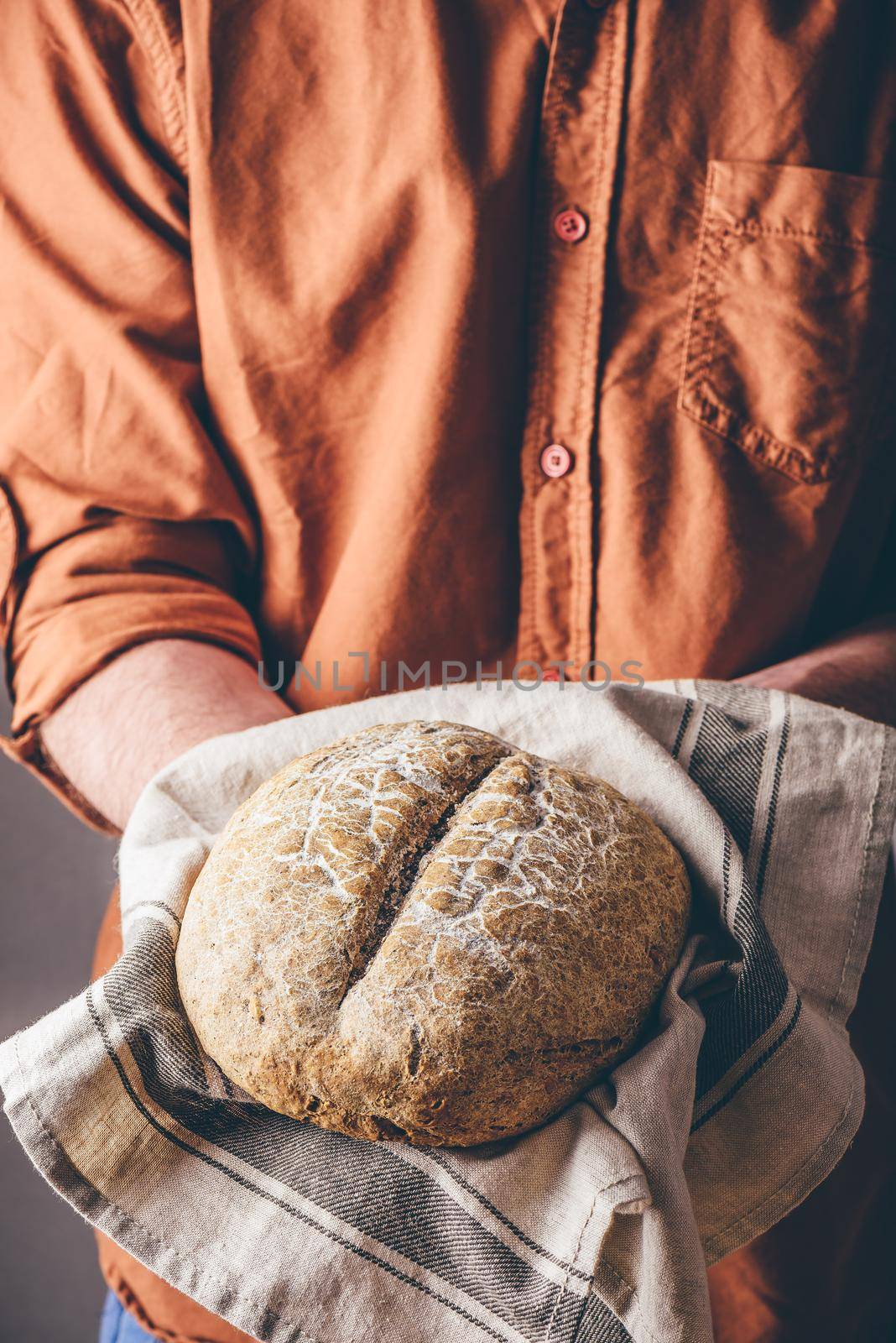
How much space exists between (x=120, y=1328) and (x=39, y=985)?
0.93 m

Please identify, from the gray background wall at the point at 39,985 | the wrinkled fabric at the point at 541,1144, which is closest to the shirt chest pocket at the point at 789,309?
the wrinkled fabric at the point at 541,1144

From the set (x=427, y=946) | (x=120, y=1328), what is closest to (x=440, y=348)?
(x=427, y=946)

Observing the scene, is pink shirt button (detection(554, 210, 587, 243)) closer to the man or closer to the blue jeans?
the man

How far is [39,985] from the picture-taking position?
1.91m

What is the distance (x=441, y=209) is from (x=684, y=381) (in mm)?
311

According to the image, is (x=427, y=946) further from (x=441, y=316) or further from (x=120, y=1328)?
(x=120, y=1328)

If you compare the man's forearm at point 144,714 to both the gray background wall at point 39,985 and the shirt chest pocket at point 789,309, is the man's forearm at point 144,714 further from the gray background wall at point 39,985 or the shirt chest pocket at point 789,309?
the gray background wall at point 39,985

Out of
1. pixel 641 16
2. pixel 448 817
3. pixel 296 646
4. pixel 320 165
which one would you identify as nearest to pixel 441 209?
pixel 320 165

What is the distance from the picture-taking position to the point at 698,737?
0.83m

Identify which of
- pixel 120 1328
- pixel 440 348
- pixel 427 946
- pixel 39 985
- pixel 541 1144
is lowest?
pixel 39 985

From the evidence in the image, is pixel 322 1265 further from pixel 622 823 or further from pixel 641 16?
pixel 641 16

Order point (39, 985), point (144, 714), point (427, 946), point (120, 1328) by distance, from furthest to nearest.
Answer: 1. point (39, 985)
2. point (120, 1328)
3. point (144, 714)
4. point (427, 946)

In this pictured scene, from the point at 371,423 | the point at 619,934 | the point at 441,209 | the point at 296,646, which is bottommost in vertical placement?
the point at 296,646

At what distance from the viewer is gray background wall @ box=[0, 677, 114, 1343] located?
1.82 metres
